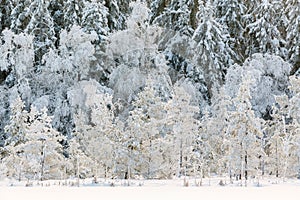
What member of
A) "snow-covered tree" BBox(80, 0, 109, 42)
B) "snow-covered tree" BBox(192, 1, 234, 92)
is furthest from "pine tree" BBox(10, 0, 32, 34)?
"snow-covered tree" BBox(192, 1, 234, 92)

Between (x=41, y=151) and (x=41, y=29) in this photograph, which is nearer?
(x=41, y=151)

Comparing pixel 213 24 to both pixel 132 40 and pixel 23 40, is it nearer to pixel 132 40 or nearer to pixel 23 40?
pixel 132 40

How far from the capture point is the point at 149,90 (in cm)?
1270

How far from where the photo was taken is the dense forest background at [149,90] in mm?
11539

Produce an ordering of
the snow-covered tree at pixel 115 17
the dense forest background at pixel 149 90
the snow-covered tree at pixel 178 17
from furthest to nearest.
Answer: the snow-covered tree at pixel 115 17 < the snow-covered tree at pixel 178 17 < the dense forest background at pixel 149 90

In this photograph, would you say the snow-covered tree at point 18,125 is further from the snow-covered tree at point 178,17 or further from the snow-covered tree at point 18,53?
the snow-covered tree at point 178,17

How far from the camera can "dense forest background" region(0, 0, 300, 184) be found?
11.5 m

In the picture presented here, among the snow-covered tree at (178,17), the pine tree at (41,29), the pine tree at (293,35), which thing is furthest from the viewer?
the snow-covered tree at (178,17)

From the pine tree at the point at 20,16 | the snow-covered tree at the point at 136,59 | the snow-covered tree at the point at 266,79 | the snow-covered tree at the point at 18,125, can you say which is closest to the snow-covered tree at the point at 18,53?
the pine tree at the point at 20,16

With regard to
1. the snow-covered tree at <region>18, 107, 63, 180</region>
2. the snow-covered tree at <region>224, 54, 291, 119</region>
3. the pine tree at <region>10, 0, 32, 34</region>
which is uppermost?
the pine tree at <region>10, 0, 32, 34</region>

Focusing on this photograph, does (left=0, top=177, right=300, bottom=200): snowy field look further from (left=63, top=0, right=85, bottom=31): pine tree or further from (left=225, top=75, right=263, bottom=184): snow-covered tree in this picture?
(left=63, top=0, right=85, bottom=31): pine tree

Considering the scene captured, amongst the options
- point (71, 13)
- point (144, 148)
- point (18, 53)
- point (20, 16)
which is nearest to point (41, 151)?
point (144, 148)

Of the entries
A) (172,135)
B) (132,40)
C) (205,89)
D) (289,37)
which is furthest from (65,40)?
(289,37)

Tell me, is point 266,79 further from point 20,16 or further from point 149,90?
point 20,16
